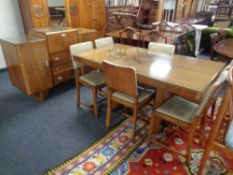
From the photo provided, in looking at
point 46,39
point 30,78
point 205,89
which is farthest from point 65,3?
point 205,89

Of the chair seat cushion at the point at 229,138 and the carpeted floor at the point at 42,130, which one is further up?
the chair seat cushion at the point at 229,138

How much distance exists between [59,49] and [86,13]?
122 cm

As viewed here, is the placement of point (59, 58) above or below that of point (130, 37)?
below

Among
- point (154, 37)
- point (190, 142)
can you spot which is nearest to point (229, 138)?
point (190, 142)

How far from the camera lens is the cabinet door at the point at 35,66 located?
2381 millimetres

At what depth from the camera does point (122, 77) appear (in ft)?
5.49

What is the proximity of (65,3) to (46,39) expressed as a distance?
1035mm

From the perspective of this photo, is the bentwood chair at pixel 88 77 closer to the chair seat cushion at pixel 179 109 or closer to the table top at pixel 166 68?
the table top at pixel 166 68

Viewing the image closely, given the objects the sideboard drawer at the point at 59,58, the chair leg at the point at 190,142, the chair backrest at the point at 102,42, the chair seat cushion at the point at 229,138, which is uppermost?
the chair backrest at the point at 102,42

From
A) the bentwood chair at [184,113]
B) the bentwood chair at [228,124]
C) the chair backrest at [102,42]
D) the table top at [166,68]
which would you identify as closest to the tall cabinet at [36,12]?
the chair backrest at [102,42]

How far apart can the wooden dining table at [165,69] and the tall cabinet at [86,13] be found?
1384 millimetres

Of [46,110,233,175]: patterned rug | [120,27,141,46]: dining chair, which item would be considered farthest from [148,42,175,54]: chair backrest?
[120,27,141,46]: dining chair

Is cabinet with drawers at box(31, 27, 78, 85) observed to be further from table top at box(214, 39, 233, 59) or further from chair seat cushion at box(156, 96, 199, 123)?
table top at box(214, 39, 233, 59)

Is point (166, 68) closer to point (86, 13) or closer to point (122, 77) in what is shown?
point (122, 77)
